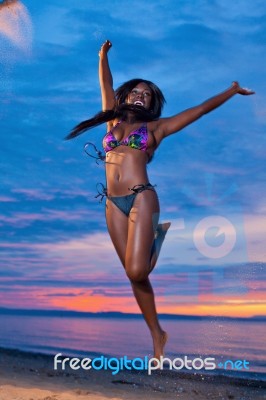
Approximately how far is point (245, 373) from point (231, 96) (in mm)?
5362

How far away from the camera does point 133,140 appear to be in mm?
4965

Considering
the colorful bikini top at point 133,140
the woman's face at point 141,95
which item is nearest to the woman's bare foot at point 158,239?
the colorful bikini top at point 133,140

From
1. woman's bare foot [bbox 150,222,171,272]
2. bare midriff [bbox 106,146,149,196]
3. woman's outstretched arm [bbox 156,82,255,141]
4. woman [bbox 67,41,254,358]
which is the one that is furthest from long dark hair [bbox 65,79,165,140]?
woman's bare foot [bbox 150,222,171,272]

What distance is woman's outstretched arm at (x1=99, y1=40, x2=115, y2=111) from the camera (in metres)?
5.34

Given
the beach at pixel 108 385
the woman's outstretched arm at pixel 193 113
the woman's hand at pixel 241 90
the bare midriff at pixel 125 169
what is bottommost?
the beach at pixel 108 385

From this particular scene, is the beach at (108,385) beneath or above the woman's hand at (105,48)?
beneath

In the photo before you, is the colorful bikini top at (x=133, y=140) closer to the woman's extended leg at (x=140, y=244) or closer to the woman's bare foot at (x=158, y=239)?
the woman's extended leg at (x=140, y=244)

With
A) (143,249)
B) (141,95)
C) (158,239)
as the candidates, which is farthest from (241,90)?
(143,249)

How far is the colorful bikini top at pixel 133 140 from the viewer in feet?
16.3

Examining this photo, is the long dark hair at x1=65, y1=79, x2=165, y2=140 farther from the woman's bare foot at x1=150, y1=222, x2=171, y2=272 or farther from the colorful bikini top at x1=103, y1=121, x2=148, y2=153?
the woman's bare foot at x1=150, y1=222, x2=171, y2=272

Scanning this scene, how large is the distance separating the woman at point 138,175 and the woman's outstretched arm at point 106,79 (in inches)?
5.1

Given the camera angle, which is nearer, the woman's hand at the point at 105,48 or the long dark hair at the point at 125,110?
the long dark hair at the point at 125,110

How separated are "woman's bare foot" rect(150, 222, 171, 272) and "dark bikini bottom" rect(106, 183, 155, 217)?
0.86ft

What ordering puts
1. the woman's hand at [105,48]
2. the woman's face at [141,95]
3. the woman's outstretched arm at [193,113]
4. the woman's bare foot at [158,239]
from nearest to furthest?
the woman's bare foot at [158,239], the woman's outstretched arm at [193,113], the woman's face at [141,95], the woman's hand at [105,48]
